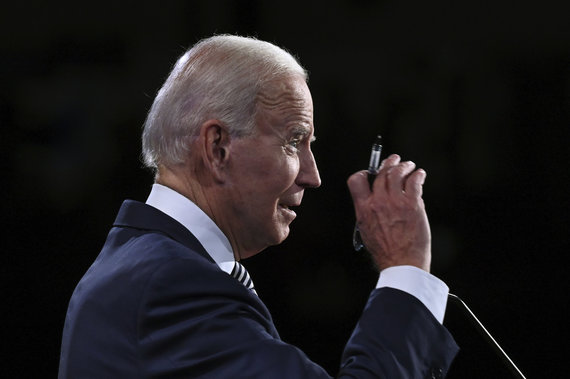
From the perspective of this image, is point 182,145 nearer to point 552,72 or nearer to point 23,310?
point 23,310

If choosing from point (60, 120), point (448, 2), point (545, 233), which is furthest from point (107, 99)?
point (545, 233)

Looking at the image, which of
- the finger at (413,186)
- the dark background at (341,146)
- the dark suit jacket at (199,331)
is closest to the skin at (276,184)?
the finger at (413,186)

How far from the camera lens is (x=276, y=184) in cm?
121

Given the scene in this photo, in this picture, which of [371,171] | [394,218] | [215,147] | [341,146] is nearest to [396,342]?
[394,218]

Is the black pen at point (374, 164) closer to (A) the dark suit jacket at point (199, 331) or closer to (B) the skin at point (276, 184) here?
(B) the skin at point (276, 184)

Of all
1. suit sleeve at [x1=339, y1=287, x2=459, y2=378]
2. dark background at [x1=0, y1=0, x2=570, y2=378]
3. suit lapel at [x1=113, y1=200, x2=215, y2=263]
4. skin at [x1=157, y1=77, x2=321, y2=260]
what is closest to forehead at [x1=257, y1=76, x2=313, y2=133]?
skin at [x1=157, y1=77, x2=321, y2=260]

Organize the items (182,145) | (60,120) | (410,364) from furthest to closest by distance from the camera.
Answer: (60,120) → (182,145) → (410,364)

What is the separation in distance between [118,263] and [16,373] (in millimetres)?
1628

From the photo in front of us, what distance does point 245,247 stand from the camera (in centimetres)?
125

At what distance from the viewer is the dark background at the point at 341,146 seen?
7.85 feet

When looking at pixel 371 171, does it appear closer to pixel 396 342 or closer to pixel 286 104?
pixel 286 104

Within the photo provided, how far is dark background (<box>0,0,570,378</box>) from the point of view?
239 centimetres

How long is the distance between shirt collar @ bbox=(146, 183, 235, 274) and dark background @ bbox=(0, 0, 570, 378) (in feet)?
4.33

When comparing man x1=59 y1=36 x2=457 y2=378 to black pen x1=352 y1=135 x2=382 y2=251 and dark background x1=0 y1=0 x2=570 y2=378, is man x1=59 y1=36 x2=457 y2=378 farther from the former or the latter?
dark background x1=0 y1=0 x2=570 y2=378
